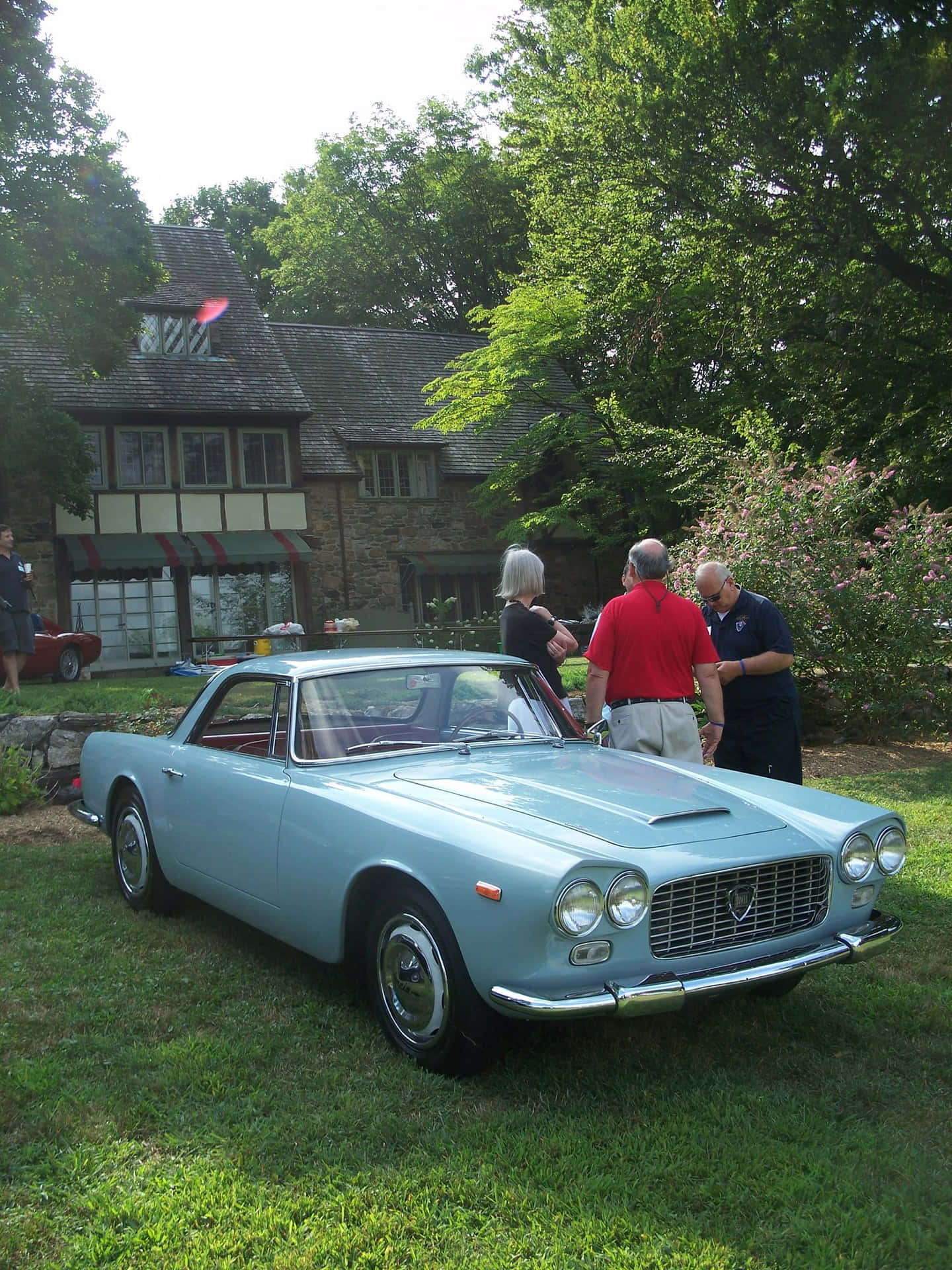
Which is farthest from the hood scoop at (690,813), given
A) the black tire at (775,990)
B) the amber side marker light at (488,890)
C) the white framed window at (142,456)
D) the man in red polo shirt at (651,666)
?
the white framed window at (142,456)

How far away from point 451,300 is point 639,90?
2285 cm

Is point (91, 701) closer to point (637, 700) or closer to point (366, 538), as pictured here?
point (637, 700)

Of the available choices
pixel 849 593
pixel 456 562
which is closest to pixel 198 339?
pixel 456 562

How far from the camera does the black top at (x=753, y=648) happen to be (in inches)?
226

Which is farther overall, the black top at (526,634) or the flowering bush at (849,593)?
the flowering bush at (849,593)

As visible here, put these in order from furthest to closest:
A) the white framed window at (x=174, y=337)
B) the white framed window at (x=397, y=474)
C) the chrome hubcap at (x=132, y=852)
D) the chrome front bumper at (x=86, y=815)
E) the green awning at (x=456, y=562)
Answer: the white framed window at (x=397, y=474) < the green awning at (x=456, y=562) < the white framed window at (x=174, y=337) < the chrome front bumper at (x=86, y=815) < the chrome hubcap at (x=132, y=852)

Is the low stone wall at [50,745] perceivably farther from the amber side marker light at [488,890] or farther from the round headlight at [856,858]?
the round headlight at [856,858]

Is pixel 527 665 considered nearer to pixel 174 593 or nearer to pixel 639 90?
pixel 639 90

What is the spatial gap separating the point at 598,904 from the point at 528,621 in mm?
2734

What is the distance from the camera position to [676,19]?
53.1 feet

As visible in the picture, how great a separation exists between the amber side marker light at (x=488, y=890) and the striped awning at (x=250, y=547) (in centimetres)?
2096

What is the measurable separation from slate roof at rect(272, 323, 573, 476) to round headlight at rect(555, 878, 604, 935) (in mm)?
22593

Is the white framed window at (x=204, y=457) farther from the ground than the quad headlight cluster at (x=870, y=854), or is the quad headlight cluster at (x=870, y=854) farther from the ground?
the white framed window at (x=204, y=457)

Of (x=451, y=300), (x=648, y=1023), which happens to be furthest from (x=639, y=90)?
(x=451, y=300)
